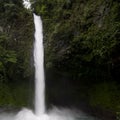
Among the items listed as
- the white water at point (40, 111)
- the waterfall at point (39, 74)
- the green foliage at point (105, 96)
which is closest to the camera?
the green foliage at point (105, 96)

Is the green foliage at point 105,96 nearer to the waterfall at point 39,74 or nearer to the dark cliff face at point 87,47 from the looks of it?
the dark cliff face at point 87,47

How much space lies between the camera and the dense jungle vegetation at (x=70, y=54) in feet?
42.8

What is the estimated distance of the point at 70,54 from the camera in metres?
14.2

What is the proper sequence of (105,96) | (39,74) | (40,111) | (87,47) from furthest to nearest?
(39,74)
(40,111)
(105,96)
(87,47)

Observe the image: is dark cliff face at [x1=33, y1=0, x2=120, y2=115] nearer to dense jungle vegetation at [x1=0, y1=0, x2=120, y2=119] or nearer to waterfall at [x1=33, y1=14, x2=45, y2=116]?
dense jungle vegetation at [x1=0, y1=0, x2=120, y2=119]

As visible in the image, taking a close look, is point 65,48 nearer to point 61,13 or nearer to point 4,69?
point 61,13

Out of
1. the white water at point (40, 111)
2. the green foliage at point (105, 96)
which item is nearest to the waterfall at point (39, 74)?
the white water at point (40, 111)

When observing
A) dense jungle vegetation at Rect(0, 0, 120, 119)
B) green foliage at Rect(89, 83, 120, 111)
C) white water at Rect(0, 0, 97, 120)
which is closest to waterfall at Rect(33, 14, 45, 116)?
white water at Rect(0, 0, 97, 120)

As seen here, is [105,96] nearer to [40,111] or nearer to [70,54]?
[70,54]

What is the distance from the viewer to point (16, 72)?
15352 millimetres

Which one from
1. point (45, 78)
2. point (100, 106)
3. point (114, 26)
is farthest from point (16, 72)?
point (114, 26)

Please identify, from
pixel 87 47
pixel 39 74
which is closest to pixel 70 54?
pixel 87 47

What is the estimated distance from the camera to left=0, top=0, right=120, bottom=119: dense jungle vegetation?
13.1 meters

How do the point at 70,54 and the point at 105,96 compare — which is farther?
the point at 70,54
